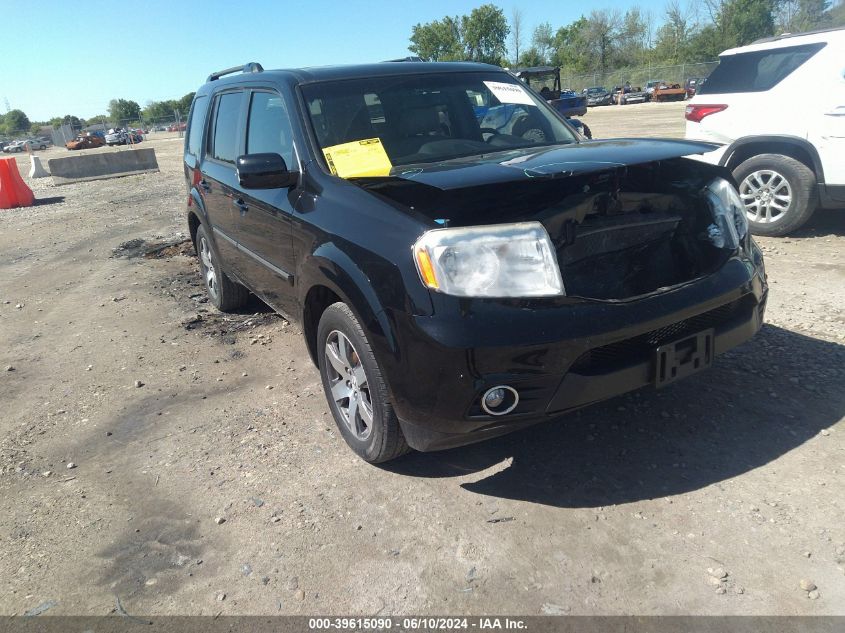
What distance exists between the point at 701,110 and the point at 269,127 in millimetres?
5019

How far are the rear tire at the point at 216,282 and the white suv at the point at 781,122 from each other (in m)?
4.34

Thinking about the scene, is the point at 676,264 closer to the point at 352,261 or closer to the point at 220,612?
the point at 352,261

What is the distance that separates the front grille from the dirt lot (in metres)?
0.63

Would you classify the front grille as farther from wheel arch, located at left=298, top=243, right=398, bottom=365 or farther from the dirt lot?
wheel arch, located at left=298, top=243, right=398, bottom=365

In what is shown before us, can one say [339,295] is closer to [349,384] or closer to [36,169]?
[349,384]

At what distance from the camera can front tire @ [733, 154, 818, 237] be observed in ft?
20.0

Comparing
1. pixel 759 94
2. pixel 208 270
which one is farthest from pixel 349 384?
pixel 759 94

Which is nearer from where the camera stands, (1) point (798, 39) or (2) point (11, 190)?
(1) point (798, 39)

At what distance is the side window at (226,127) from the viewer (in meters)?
4.46

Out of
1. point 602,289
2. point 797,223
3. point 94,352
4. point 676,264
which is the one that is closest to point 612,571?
point 602,289

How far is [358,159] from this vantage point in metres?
3.21

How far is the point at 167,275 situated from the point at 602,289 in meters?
5.76

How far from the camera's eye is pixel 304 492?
9.82 feet

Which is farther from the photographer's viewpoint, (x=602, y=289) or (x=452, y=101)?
(x=452, y=101)
